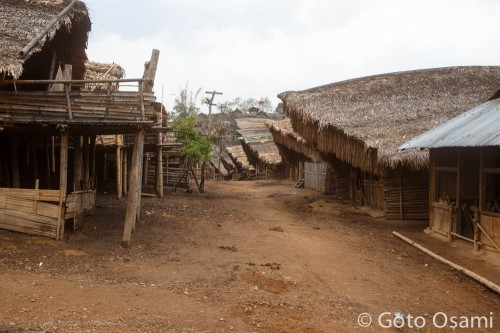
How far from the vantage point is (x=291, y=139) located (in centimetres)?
2517

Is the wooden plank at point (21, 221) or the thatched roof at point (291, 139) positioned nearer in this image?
the wooden plank at point (21, 221)

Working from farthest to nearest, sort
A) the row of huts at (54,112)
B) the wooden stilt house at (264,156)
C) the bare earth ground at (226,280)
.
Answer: the wooden stilt house at (264,156) → the row of huts at (54,112) → the bare earth ground at (226,280)

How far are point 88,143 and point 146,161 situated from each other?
8.24 m

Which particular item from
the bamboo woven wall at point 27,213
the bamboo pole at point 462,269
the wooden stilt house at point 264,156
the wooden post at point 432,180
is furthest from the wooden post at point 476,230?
the wooden stilt house at point 264,156

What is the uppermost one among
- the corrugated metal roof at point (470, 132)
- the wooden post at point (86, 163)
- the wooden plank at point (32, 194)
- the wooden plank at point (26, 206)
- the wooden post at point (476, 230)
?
the corrugated metal roof at point (470, 132)

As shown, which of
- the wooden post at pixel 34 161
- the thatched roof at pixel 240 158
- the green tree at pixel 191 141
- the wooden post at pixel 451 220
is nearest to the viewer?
the wooden post at pixel 451 220

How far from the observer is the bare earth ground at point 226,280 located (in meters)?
5.38

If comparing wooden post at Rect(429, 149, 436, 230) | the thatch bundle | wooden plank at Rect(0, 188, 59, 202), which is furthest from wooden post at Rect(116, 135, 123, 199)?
wooden post at Rect(429, 149, 436, 230)

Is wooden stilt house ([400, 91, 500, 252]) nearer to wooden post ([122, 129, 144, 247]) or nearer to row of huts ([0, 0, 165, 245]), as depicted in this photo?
wooden post ([122, 129, 144, 247])

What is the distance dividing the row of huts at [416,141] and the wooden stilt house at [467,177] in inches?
0.8

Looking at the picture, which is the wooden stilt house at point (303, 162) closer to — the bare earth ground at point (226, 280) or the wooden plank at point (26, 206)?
the bare earth ground at point (226, 280)

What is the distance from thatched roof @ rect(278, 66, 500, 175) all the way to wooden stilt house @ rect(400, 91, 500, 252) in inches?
48.6

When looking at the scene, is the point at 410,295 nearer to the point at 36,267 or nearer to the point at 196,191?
the point at 36,267

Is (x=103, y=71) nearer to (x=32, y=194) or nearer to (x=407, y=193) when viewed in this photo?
(x=32, y=194)
